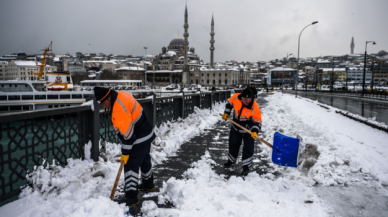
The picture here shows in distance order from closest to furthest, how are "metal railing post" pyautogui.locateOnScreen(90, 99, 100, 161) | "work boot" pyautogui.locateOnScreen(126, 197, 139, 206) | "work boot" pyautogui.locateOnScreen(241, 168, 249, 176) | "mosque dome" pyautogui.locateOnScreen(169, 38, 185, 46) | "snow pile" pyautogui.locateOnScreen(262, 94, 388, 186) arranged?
"work boot" pyautogui.locateOnScreen(126, 197, 139, 206) < "snow pile" pyautogui.locateOnScreen(262, 94, 388, 186) < "metal railing post" pyautogui.locateOnScreen(90, 99, 100, 161) < "work boot" pyautogui.locateOnScreen(241, 168, 249, 176) < "mosque dome" pyautogui.locateOnScreen(169, 38, 185, 46)

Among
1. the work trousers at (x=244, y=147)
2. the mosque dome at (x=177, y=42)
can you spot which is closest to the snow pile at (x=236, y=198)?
the work trousers at (x=244, y=147)

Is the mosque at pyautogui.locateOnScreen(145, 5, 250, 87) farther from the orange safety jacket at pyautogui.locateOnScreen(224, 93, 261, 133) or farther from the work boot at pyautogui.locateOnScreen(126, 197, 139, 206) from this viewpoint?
the work boot at pyautogui.locateOnScreen(126, 197, 139, 206)

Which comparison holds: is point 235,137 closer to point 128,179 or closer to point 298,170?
point 298,170

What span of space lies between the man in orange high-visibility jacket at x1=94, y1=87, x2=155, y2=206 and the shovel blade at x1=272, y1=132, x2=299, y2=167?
2474 mm

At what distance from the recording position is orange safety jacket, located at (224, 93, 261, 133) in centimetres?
531

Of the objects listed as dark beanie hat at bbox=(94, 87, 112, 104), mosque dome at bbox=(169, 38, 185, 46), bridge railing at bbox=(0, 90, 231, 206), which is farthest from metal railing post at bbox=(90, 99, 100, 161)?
mosque dome at bbox=(169, 38, 185, 46)

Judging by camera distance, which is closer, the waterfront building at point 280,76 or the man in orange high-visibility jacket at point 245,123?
the man in orange high-visibility jacket at point 245,123

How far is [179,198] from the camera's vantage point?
12.1ft

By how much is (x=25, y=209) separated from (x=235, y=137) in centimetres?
389

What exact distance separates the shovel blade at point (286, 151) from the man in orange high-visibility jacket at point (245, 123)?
53 centimetres

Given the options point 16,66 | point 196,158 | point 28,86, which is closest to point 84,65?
point 16,66

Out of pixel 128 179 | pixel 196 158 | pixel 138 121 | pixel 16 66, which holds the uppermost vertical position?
pixel 16 66

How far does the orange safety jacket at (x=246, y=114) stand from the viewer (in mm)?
5309

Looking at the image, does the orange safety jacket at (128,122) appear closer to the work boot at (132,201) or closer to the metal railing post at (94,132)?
the work boot at (132,201)
